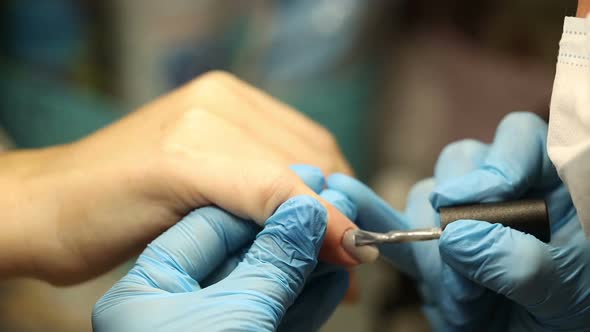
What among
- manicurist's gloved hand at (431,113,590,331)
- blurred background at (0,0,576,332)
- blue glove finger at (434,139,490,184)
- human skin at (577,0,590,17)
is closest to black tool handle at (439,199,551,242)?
manicurist's gloved hand at (431,113,590,331)

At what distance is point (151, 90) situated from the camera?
71.4 inches

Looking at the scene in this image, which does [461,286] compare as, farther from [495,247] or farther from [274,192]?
[274,192]

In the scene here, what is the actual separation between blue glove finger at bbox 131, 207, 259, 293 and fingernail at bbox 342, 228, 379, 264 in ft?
0.47

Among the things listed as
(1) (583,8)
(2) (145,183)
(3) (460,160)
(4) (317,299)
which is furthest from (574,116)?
(2) (145,183)

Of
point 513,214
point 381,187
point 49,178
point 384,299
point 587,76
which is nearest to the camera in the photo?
point 587,76

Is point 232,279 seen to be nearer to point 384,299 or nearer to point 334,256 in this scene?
Result: point 334,256

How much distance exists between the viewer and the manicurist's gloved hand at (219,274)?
672 millimetres

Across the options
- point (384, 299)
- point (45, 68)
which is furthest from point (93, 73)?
point (384, 299)

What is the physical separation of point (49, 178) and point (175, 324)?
0.40 m

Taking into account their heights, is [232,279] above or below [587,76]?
below

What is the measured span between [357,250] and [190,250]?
0.25m

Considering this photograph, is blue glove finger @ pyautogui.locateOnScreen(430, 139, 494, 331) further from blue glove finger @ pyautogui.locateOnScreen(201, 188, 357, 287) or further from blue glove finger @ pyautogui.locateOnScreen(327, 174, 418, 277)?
blue glove finger @ pyautogui.locateOnScreen(201, 188, 357, 287)

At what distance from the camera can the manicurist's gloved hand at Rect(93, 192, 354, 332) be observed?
67 centimetres

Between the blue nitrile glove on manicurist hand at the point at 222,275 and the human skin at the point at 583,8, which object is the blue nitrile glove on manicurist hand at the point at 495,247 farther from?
the human skin at the point at 583,8
